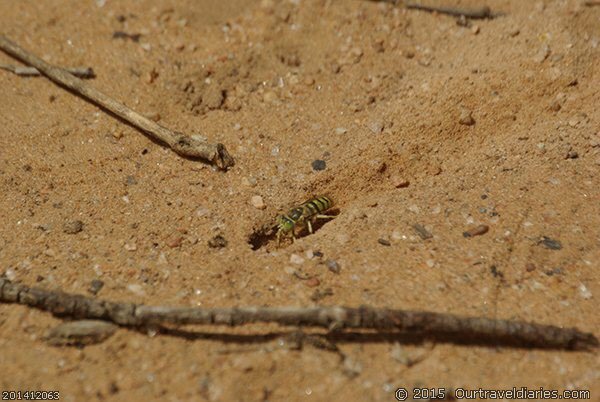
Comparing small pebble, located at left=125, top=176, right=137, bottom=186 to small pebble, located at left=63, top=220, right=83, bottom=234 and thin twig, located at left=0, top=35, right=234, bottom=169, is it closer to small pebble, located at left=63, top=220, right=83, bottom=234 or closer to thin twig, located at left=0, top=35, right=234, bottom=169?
thin twig, located at left=0, top=35, right=234, bottom=169

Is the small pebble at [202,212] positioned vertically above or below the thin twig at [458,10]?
below

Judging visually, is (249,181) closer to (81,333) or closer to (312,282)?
(312,282)

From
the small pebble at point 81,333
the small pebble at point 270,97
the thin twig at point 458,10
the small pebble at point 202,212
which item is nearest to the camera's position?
the small pebble at point 81,333

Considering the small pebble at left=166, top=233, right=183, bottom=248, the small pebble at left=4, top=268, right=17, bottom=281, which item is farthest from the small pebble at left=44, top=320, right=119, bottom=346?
the small pebble at left=166, top=233, right=183, bottom=248

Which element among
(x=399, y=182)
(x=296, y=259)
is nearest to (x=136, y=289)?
(x=296, y=259)

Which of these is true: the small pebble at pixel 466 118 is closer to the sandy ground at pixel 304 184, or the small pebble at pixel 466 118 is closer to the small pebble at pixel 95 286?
the sandy ground at pixel 304 184

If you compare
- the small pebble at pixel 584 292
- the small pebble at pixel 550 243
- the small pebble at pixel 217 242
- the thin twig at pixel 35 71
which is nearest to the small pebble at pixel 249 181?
the small pebble at pixel 217 242
